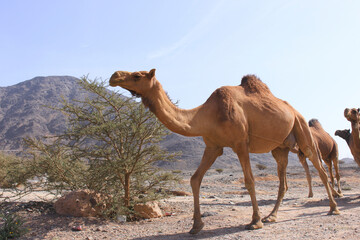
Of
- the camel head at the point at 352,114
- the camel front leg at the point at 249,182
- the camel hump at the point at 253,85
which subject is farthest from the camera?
the camel head at the point at 352,114

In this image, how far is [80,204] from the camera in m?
7.25

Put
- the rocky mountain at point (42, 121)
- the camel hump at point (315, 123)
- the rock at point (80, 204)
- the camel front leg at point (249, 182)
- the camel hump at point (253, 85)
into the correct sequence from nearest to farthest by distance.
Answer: the camel front leg at point (249, 182) → the camel hump at point (253, 85) → the rock at point (80, 204) → the camel hump at point (315, 123) → the rocky mountain at point (42, 121)

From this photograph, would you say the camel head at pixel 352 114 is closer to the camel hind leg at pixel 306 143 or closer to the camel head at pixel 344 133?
the camel hind leg at pixel 306 143

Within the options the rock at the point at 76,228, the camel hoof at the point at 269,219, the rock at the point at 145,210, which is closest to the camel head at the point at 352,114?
the camel hoof at the point at 269,219

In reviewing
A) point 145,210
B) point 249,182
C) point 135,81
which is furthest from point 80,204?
point 249,182

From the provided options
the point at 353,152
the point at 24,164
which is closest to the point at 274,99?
the point at 353,152

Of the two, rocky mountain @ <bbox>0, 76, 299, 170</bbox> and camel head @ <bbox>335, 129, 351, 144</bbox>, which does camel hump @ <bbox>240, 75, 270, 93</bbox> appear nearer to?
camel head @ <bbox>335, 129, 351, 144</bbox>

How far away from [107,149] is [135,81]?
9.55 ft

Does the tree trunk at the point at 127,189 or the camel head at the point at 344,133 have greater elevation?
the camel head at the point at 344,133

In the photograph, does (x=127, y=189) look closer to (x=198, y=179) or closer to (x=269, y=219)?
(x=198, y=179)

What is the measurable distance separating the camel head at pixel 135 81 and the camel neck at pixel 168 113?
100mm

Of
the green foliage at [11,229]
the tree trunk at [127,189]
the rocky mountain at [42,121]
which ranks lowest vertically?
the green foliage at [11,229]

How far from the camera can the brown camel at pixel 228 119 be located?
18.5 feet

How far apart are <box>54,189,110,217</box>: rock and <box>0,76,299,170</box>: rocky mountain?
153ft
